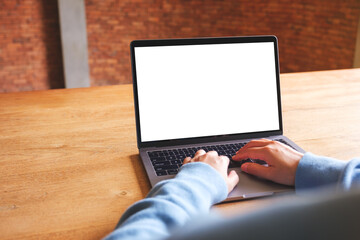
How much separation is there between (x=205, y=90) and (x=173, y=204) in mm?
519

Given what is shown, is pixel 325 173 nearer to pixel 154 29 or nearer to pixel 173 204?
pixel 173 204

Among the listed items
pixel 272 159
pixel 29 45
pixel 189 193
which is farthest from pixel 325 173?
pixel 29 45

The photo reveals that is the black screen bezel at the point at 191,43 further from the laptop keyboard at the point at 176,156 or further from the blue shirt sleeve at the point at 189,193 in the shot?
the blue shirt sleeve at the point at 189,193

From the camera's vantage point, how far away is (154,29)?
4.51m

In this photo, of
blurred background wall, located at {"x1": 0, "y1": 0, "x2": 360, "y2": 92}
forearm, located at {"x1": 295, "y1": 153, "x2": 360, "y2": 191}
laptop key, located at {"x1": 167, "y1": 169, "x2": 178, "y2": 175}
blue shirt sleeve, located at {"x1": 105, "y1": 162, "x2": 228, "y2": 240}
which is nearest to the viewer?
blue shirt sleeve, located at {"x1": 105, "y1": 162, "x2": 228, "y2": 240}

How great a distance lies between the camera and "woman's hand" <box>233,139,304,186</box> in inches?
34.2

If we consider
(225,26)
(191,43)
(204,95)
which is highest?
(225,26)

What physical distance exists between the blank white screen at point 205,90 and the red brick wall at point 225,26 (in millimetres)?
2946

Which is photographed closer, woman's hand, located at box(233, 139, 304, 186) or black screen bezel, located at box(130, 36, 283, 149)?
woman's hand, located at box(233, 139, 304, 186)

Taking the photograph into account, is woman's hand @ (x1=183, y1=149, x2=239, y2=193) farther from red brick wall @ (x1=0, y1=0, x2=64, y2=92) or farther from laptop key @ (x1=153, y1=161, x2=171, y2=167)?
red brick wall @ (x1=0, y1=0, x2=64, y2=92)

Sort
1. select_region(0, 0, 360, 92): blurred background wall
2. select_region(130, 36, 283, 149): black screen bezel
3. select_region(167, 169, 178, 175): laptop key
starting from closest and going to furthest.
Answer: select_region(167, 169, 178, 175): laptop key, select_region(130, 36, 283, 149): black screen bezel, select_region(0, 0, 360, 92): blurred background wall

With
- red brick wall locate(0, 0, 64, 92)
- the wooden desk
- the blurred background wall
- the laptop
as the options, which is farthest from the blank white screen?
red brick wall locate(0, 0, 64, 92)

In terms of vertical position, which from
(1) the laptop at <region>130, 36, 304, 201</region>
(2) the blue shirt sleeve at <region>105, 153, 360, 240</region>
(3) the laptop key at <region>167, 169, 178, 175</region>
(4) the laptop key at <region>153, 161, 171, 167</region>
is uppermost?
(1) the laptop at <region>130, 36, 304, 201</region>

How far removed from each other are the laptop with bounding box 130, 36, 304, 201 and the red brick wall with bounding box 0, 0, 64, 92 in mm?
3268
